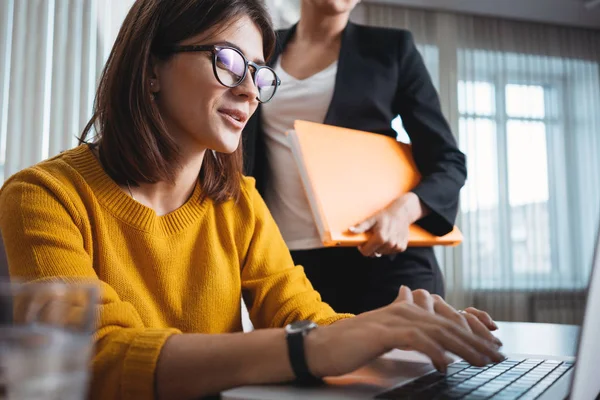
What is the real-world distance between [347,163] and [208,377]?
2.52 ft

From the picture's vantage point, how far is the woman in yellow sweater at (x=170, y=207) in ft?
2.47

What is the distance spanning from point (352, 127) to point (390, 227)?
11.2 inches

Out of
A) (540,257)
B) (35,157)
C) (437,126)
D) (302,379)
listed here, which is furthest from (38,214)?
(540,257)

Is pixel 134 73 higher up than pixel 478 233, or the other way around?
pixel 134 73

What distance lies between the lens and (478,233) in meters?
5.49

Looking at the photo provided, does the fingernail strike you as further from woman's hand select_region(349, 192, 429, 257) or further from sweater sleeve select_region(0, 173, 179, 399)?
woman's hand select_region(349, 192, 429, 257)

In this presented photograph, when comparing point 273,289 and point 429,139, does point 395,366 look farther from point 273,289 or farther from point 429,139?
point 429,139

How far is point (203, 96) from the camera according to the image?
0.99 metres

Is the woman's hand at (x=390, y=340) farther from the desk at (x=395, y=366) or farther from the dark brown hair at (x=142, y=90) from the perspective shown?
the dark brown hair at (x=142, y=90)

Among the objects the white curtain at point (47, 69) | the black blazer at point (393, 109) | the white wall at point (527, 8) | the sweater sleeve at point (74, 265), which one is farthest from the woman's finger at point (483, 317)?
the white wall at point (527, 8)

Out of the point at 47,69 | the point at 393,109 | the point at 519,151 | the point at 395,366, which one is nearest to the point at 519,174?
the point at 519,151

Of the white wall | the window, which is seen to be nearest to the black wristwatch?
the window

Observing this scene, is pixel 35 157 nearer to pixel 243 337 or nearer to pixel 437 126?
pixel 437 126

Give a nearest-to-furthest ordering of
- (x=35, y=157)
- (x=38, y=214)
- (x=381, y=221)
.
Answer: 1. (x=38, y=214)
2. (x=381, y=221)
3. (x=35, y=157)
